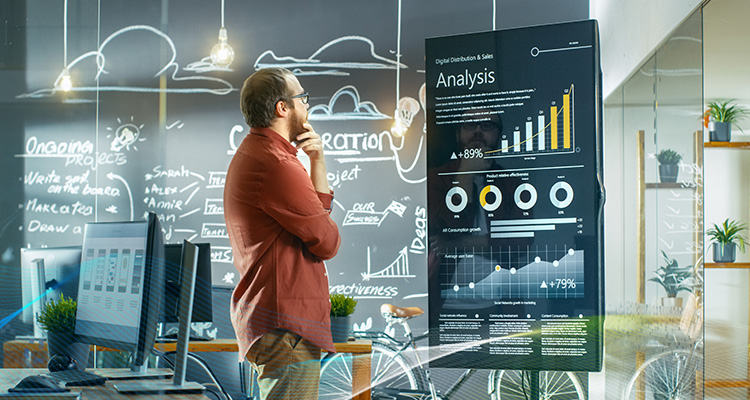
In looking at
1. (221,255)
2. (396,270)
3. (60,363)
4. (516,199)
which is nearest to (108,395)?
(60,363)

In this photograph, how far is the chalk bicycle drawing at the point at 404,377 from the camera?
3873 millimetres

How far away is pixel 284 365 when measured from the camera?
5.77ft

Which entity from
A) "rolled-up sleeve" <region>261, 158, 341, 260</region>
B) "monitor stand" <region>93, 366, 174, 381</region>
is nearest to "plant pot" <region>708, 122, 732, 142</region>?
"rolled-up sleeve" <region>261, 158, 341, 260</region>

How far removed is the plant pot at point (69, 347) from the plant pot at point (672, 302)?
6.39 feet

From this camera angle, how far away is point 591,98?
61.0 inches

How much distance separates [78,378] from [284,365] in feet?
1.70

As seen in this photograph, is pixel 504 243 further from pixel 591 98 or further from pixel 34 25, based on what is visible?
pixel 34 25

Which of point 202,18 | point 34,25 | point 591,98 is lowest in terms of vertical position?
point 591,98

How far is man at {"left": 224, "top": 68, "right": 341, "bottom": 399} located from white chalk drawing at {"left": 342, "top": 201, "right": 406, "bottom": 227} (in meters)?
2.52

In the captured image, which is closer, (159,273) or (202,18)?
(159,273)

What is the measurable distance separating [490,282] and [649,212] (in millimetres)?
1488

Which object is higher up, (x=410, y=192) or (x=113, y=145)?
(x=113, y=145)

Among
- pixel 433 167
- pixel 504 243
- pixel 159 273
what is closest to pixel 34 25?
pixel 159 273

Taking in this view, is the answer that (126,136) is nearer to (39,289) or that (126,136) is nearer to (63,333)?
(39,289)
